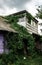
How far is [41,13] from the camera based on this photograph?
1864cm

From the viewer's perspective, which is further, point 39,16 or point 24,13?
point 24,13

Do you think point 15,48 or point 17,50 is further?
point 17,50

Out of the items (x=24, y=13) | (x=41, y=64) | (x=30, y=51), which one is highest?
(x=24, y=13)

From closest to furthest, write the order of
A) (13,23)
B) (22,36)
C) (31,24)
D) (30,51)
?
(22,36), (30,51), (13,23), (31,24)

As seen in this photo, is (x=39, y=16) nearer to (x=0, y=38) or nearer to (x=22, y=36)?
(x=22, y=36)

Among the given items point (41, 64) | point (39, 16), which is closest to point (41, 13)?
point (39, 16)

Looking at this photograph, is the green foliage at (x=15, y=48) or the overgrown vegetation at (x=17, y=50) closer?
the green foliage at (x=15, y=48)

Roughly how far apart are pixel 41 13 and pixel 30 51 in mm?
4763

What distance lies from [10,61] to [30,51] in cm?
602

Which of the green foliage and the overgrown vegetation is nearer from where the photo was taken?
the green foliage

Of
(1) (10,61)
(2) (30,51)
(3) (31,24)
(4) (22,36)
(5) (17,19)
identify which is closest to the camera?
(1) (10,61)

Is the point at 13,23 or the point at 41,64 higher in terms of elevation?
the point at 13,23

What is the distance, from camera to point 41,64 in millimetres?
14992

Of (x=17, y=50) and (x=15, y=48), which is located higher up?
(x=15, y=48)
